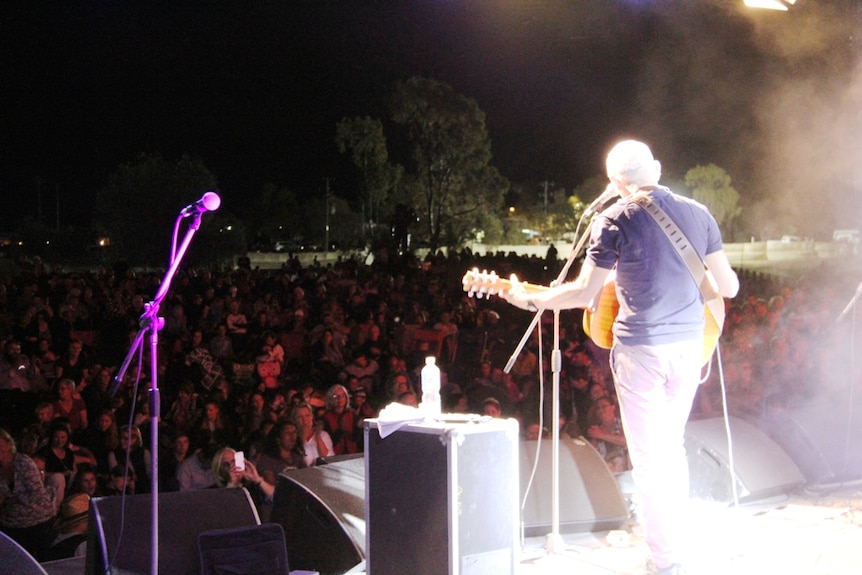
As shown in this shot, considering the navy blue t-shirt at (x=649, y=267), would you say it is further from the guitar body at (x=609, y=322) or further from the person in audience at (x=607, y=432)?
the person in audience at (x=607, y=432)

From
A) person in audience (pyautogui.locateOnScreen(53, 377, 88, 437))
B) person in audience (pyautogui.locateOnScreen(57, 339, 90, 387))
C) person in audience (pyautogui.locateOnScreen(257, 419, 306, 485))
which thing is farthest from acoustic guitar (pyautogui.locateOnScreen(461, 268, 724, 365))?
person in audience (pyautogui.locateOnScreen(57, 339, 90, 387))

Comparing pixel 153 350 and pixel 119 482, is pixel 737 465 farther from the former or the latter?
pixel 119 482

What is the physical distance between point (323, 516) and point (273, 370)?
163 inches

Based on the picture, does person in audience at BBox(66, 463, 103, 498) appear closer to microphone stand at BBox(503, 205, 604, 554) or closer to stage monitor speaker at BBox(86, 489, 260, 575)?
stage monitor speaker at BBox(86, 489, 260, 575)

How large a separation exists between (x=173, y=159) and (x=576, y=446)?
1010 inches

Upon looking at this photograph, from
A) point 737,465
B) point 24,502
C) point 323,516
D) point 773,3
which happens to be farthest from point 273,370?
point 773,3

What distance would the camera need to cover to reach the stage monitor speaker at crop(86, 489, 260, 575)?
2857 millimetres

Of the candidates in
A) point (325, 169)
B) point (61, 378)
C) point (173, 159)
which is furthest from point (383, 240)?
point (61, 378)

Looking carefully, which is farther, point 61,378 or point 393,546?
point 61,378

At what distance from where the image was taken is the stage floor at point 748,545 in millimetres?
2842

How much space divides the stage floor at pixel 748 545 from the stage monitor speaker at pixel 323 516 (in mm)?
678

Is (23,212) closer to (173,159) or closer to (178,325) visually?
(173,159)

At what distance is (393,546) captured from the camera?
8.57 ft

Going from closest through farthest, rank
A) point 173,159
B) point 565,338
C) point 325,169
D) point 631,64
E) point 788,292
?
point 565,338 → point 631,64 → point 788,292 → point 173,159 → point 325,169
